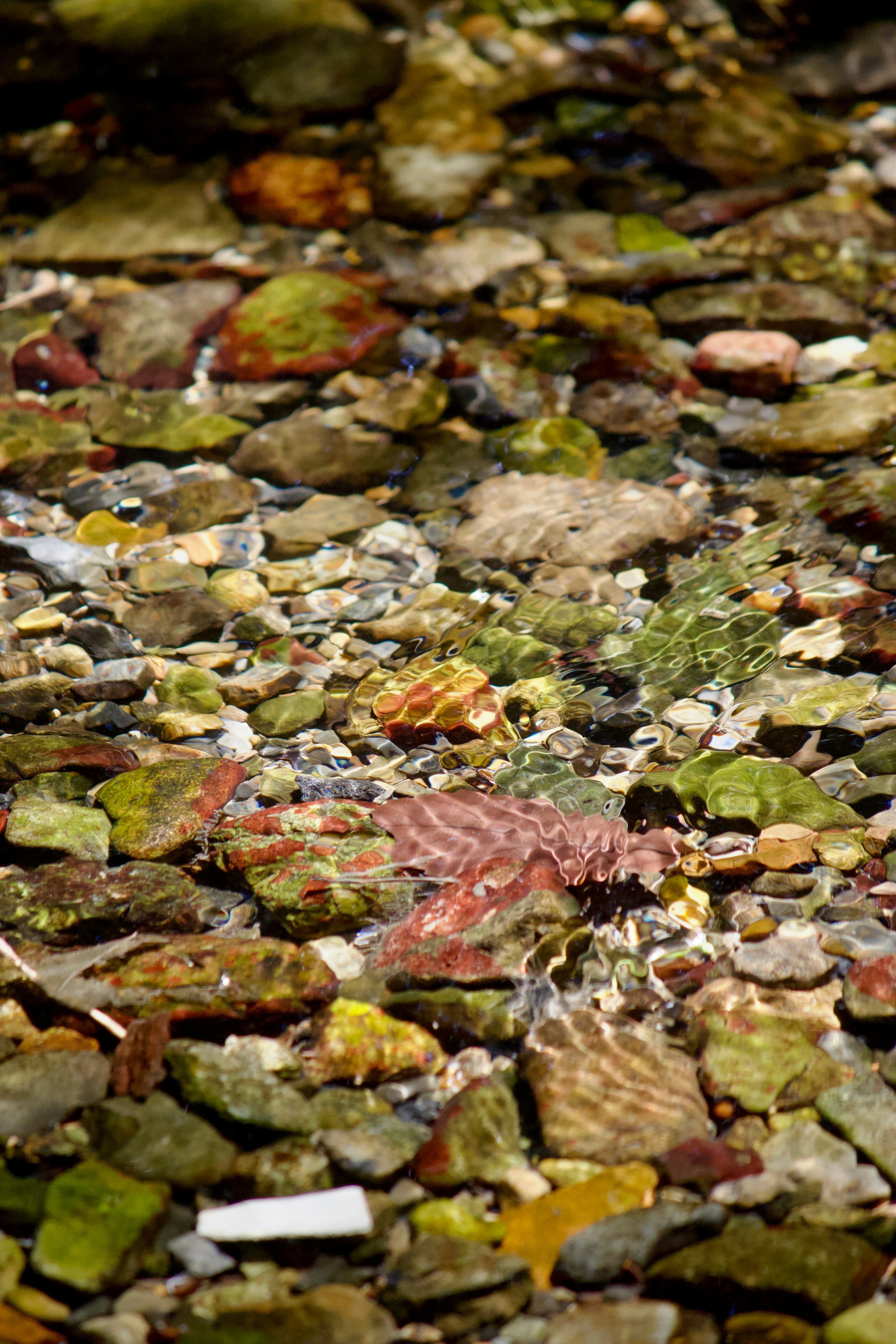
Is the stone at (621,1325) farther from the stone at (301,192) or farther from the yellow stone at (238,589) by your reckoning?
the stone at (301,192)

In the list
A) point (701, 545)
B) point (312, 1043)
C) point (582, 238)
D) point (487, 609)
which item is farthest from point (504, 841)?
point (582, 238)

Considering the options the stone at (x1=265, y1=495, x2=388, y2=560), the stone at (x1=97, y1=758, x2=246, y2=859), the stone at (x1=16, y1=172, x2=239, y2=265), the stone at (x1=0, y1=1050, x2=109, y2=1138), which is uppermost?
the stone at (x1=16, y1=172, x2=239, y2=265)

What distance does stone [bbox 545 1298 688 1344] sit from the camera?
5.48 feet

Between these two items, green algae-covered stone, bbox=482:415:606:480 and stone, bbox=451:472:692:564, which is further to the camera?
green algae-covered stone, bbox=482:415:606:480

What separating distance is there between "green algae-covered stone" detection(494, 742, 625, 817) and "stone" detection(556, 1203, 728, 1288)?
3.47 ft

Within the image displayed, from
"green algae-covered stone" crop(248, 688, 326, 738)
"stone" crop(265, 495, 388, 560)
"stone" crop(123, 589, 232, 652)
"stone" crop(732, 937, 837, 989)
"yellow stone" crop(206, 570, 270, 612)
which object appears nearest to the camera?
"stone" crop(732, 937, 837, 989)

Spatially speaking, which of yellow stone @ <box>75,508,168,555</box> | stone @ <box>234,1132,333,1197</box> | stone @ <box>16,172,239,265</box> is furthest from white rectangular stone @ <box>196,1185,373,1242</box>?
stone @ <box>16,172,239,265</box>

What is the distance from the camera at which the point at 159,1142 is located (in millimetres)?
1945

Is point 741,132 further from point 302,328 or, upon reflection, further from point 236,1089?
point 236,1089

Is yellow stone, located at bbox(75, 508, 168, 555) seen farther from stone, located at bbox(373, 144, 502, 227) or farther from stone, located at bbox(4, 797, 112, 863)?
stone, located at bbox(373, 144, 502, 227)

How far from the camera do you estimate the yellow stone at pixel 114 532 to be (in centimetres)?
367

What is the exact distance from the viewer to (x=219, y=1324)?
169cm

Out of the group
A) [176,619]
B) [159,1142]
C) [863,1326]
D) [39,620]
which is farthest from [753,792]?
[39,620]

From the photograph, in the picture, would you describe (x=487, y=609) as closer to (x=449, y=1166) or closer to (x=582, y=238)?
(x=449, y=1166)
